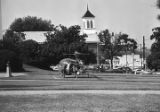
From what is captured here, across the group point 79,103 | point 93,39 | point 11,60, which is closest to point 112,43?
point 93,39

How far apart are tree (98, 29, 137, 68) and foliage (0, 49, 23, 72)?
179ft

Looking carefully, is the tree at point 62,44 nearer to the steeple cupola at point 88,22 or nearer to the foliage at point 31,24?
the foliage at point 31,24

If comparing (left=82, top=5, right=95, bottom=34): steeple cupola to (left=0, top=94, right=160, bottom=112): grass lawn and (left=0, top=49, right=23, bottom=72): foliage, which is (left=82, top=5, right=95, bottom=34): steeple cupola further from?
(left=0, top=94, right=160, bottom=112): grass lawn

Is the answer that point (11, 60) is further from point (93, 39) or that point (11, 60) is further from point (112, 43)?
point (93, 39)

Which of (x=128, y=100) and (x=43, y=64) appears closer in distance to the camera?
(x=128, y=100)

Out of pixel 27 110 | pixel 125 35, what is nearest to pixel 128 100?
pixel 27 110

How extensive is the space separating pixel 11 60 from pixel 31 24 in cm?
8005

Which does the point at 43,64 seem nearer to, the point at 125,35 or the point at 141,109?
the point at 125,35

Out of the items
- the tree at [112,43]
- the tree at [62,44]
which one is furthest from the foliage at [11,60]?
the tree at [112,43]

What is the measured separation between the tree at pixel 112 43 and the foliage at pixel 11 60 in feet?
179

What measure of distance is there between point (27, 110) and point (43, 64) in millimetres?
64020

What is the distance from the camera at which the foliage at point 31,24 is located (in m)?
127

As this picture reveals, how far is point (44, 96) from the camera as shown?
53.5 feet

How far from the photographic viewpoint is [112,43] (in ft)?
352
